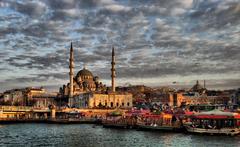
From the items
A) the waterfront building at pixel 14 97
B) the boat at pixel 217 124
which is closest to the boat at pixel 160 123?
the boat at pixel 217 124

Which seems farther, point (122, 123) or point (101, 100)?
point (101, 100)

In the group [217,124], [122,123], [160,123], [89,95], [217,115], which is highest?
[89,95]

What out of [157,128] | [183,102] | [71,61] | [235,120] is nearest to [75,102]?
[71,61]

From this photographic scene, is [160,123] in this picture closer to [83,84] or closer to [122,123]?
[122,123]

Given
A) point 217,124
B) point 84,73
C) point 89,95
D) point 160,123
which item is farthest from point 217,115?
point 84,73

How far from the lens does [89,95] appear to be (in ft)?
352

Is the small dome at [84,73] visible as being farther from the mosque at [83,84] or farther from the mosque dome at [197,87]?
the mosque dome at [197,87]

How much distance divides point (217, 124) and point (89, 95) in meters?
63.8

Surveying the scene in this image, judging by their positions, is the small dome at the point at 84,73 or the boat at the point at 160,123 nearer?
the boat at the point at 160,123

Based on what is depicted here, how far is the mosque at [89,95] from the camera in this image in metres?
106

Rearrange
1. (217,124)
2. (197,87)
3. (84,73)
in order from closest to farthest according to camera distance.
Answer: (217,124)
(84,73)
(197,87)

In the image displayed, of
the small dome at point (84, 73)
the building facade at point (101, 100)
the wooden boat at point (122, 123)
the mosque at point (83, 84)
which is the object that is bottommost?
the wooden boat at point (122, 123)

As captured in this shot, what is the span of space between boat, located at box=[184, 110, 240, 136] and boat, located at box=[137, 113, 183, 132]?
2.40 meters

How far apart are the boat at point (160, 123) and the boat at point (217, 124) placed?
2398 millimetres
